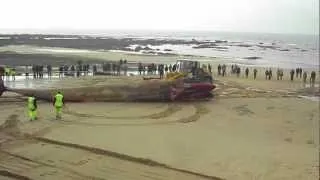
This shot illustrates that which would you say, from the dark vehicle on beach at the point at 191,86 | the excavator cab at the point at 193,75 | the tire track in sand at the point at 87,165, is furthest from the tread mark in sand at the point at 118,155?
the excavator cab at the point at 193,75

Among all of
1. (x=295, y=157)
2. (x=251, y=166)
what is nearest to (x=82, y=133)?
(x=251, y=166)

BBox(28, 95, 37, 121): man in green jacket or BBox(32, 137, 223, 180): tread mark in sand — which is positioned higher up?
BBox(28, 95, 37, 121): man in green jacket

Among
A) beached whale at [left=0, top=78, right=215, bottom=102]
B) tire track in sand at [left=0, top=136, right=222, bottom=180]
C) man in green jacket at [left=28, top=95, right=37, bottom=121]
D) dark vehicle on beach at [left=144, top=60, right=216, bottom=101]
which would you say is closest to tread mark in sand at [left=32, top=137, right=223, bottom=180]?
tire track in sand at [left=0, top=136, right=222, bottom=180]

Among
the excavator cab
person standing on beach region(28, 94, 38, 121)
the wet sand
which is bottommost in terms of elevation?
the wet sand

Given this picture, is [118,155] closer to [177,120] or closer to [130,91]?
[177,120]

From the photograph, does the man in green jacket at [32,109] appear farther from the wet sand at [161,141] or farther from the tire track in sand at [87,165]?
the tire track in sand at [87,165]

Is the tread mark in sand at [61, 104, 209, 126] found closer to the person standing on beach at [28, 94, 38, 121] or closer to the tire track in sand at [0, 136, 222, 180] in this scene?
the person standing on beach at [28, 94, 38, 121]
